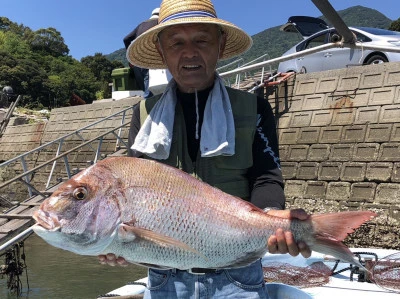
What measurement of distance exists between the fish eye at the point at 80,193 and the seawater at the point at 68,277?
585 centimetres

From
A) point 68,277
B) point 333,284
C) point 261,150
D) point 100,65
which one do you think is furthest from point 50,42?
point 261,150

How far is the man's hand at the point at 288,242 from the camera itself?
1.80m

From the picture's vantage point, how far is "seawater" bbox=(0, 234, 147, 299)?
7464mm

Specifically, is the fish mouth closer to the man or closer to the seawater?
the man

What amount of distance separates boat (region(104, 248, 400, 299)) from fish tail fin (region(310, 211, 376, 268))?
2226mm

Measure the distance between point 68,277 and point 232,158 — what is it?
697cm

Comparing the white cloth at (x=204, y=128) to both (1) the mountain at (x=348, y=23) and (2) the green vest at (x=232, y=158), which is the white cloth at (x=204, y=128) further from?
(1) the mountain at (x=348, y=23)

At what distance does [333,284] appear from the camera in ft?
15.4

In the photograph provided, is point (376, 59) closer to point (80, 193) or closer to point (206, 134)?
point (206, 134)

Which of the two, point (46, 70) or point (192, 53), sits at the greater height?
point (46, 70)

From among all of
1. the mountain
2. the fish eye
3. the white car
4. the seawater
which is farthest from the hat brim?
the mountain

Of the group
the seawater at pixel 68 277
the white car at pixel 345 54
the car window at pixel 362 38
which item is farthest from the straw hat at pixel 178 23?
the car window at pixel 362 38

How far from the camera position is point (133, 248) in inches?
69.4

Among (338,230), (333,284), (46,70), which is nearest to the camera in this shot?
(338,230)
